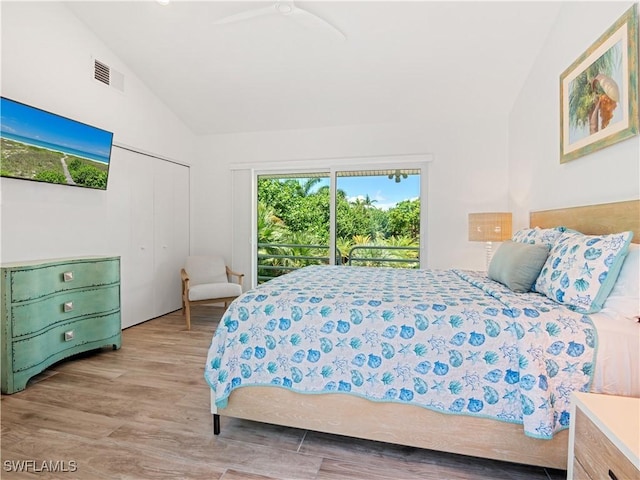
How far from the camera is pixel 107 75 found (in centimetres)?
353

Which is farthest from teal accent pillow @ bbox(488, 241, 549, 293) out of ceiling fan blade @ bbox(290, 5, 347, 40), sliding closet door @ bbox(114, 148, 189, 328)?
sliding closet door @ bbox(114, 148, 189, 328)

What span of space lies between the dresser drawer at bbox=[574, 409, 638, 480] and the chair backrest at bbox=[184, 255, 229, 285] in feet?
13.0

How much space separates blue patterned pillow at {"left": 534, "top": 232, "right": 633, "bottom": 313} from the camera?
1.62 metres

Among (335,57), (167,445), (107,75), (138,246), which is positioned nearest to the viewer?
(167,445)

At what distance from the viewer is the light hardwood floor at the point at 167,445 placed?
1646mm

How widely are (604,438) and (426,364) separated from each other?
2.28ft

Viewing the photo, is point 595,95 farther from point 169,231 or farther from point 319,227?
point 169,231

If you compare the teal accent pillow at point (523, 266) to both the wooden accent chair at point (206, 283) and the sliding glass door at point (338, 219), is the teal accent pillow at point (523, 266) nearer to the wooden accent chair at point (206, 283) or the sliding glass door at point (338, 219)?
the sliding glass door at point (338, 219)

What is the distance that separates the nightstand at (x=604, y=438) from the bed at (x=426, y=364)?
217 millimetres

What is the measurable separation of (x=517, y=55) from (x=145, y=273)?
4603 millimetres

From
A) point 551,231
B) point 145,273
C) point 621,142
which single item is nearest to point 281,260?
point 145,273

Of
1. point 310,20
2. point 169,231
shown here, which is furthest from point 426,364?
point 169,231

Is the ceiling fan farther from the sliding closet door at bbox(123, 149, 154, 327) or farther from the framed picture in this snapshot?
the sliding closet door at bbox(123, 149, 154, 327)

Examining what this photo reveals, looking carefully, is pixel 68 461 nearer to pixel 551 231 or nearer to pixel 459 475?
pixel 459 475
